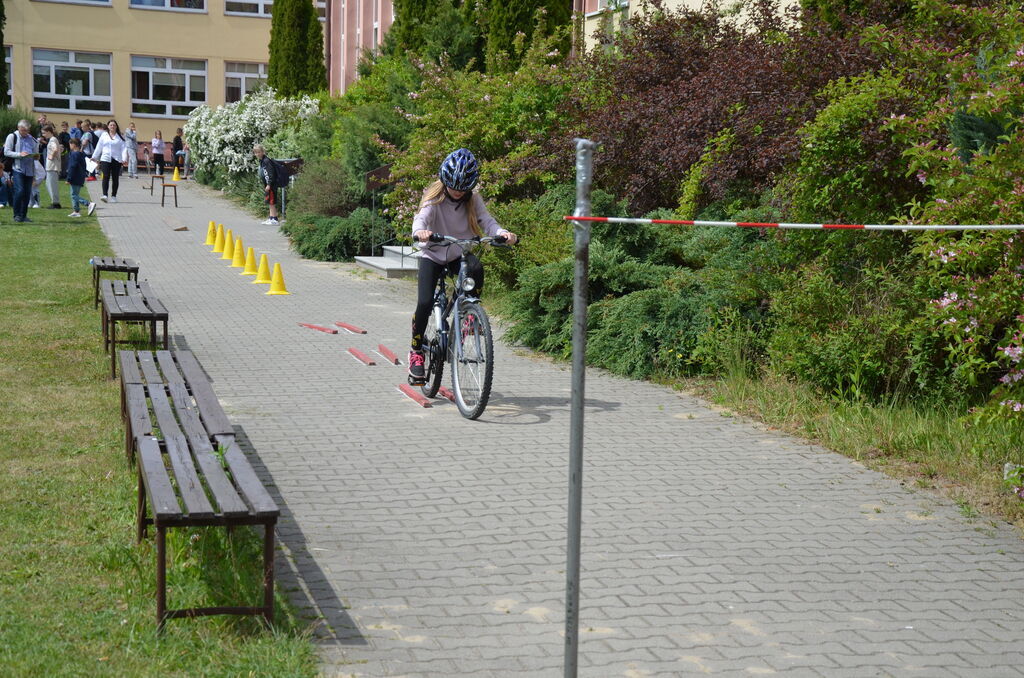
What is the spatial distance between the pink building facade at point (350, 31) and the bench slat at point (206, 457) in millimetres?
32502

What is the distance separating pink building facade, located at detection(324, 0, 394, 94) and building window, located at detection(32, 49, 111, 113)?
9.20 metres

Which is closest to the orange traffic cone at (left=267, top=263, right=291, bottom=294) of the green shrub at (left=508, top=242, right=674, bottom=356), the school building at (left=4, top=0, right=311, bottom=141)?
the green shrub at (left=508, top=242, right=674, bottom=356)

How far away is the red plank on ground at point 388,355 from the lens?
1066cm

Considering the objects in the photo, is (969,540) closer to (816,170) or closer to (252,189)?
(816,170)

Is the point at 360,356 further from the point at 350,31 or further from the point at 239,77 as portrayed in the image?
the point at 239,77

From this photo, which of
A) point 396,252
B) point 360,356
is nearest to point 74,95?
point 396,252

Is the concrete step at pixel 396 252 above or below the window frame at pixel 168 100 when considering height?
below

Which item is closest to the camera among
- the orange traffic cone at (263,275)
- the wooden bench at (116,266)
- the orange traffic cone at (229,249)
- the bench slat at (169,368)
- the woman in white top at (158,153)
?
the bench slat at (169,368)

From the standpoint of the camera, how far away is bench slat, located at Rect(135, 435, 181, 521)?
4424mm

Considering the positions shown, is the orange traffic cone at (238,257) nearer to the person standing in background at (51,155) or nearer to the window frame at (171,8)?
the person standing in background at (51,155)

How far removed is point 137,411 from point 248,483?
1568 millimetres

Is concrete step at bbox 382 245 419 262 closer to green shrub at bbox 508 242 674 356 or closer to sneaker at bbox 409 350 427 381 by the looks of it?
green shrub at bbox 508 242 674 356

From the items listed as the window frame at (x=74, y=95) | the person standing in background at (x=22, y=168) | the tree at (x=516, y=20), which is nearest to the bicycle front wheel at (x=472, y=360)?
the tree at (x=516, y=20)

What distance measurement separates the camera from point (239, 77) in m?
52.0
